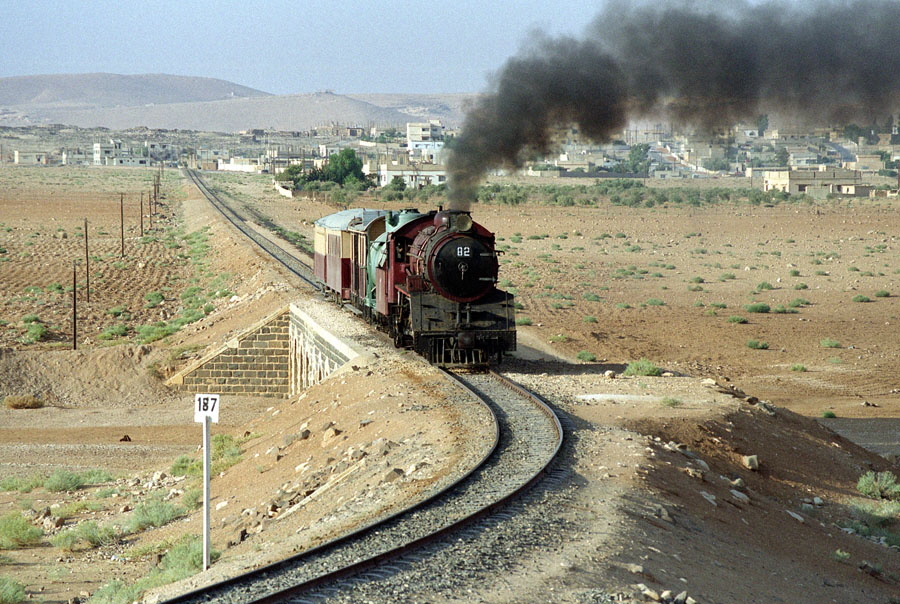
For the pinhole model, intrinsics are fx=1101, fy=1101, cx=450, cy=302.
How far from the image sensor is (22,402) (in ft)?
108

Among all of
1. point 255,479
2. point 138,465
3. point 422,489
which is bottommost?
point 138,465

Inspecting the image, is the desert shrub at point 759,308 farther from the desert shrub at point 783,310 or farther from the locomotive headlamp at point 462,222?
the locomotive headlamp at point 462,222

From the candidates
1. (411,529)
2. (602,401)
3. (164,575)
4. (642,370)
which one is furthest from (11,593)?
(642,370)

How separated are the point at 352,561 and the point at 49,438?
20834mm

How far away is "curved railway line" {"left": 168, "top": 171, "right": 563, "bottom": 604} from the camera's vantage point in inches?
406

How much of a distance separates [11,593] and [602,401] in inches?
416

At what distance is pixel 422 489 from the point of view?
13984 mm

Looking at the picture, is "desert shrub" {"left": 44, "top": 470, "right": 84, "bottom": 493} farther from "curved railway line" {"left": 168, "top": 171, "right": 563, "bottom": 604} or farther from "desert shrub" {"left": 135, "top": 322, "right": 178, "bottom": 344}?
"desert shrub" {"left": 135, "top": 322, "right": 178, "bottom": 344}

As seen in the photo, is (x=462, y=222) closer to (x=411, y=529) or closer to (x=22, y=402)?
(x=411, y=529)

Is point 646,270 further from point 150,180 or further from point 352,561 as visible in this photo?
point 150,180

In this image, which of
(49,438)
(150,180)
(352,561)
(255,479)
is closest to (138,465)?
(49,438)

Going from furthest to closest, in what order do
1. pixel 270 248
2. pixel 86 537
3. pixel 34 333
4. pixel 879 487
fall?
pixel 270 248, pixel 34 333, pixel 86 537, pixel 879 487

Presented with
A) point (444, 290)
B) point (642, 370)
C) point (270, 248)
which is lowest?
point (642, 370)

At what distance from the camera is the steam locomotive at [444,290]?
74.0 feet
